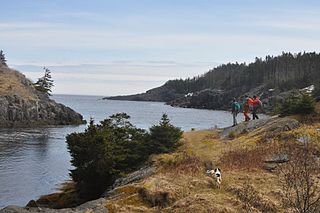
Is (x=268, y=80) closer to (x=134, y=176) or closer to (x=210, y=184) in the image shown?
(x=134, y=176)

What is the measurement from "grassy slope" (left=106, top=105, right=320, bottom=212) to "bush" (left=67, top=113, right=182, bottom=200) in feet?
5.02

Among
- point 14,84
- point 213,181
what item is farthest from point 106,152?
point 14,84

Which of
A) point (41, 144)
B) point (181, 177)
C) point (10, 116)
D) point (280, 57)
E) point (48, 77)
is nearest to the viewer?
point (181, 177)

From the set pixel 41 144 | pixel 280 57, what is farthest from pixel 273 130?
pixel 280 57

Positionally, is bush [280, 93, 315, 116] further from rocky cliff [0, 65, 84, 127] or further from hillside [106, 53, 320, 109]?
hillside [106, 53, 320, 109]

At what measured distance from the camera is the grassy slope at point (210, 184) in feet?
46.9

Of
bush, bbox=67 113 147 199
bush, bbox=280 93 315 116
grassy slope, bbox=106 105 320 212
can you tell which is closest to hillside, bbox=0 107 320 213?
grassy slope, bbox=106 105 320 212

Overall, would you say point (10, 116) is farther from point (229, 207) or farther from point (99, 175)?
point (229, 207)

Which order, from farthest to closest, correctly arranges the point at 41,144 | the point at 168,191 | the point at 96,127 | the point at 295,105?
1. the point at 41,144
2. the point at 295,105
3. the point at 96,127
4. the point at 168,191

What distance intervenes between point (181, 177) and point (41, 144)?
1510 inches

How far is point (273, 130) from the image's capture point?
2516 cm

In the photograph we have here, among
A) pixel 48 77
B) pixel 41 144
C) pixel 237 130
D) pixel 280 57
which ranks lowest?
pixel 41 144

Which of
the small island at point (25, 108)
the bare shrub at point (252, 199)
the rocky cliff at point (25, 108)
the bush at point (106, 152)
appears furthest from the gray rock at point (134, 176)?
the rocky cliff at point (25, 108)

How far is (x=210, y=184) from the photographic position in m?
16.3
